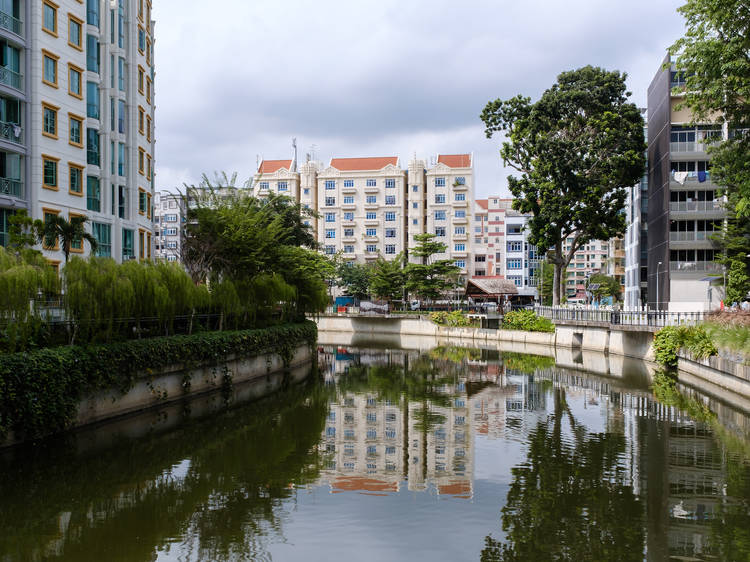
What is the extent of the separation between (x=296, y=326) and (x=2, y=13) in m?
19.9

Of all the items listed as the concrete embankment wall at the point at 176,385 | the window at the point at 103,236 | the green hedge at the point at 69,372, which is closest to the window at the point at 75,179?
the window at the point at 103,236

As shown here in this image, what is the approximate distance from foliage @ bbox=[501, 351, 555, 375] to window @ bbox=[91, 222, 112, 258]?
22581mm

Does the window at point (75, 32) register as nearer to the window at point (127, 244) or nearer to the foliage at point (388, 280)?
the window at point (127, 244)

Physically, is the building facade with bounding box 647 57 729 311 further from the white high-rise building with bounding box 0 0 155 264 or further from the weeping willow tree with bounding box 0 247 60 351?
the weeping willow tree with bounding box 0 247 60 351

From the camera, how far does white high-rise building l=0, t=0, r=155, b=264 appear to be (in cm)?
2945

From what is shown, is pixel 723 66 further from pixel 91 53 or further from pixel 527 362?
pixel 91 53

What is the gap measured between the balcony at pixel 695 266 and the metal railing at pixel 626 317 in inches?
369

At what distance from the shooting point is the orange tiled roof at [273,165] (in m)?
94.6

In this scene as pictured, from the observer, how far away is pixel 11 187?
29.3 meters

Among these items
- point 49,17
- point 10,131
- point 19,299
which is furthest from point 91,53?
Answer: point 19,299

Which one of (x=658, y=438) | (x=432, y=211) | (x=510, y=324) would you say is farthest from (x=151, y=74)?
(x=432, y=211)

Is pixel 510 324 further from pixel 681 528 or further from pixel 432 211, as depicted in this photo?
pixel 681 528

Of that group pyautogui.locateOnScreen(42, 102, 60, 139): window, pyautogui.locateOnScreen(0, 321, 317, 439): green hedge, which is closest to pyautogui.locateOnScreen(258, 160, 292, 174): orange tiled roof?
pyautogui.locateOnScreen(42, 102, 60, 139): window

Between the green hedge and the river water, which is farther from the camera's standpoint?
the green hedge
